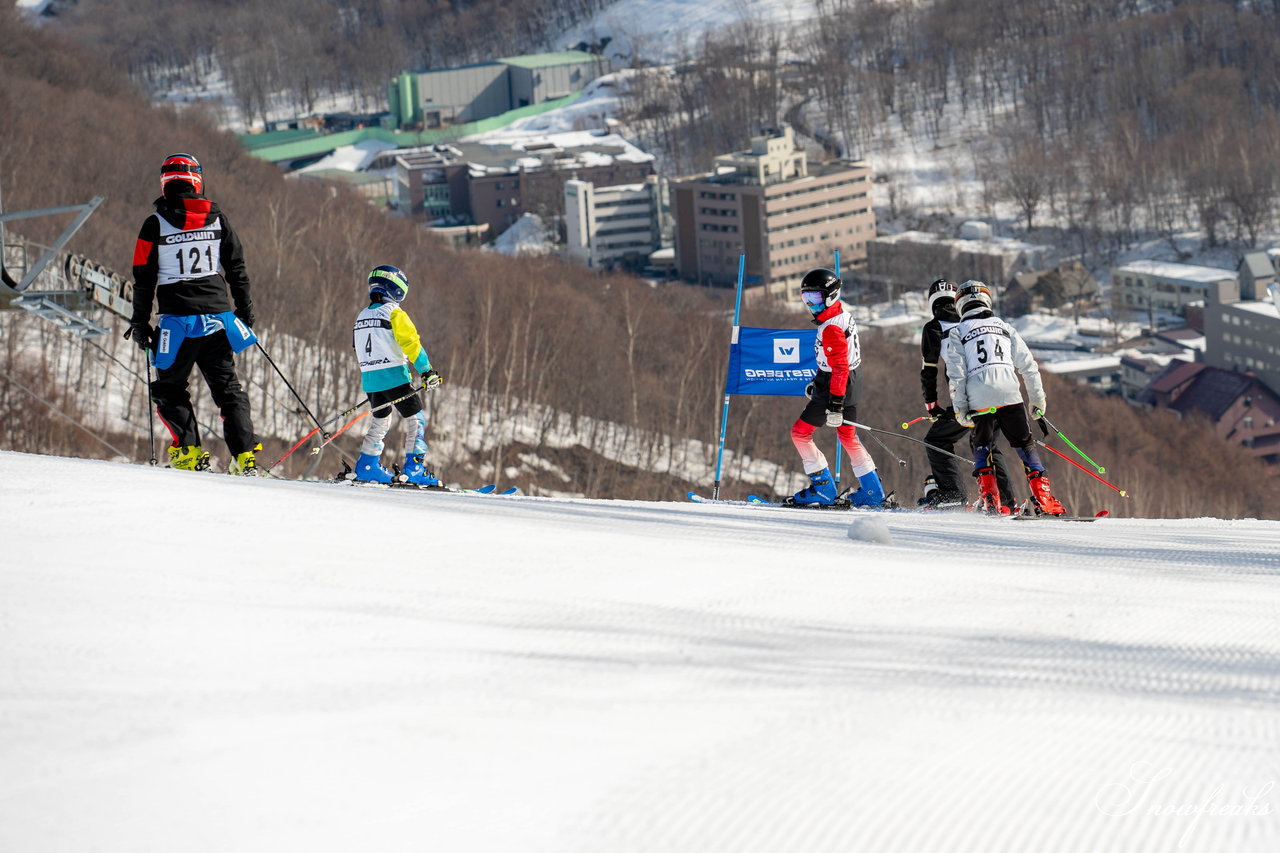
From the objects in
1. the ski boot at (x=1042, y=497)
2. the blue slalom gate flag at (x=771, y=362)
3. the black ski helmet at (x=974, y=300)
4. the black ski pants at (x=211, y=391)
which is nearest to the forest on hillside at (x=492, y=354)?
the blue slalom gate flag at (x=771, y=362)

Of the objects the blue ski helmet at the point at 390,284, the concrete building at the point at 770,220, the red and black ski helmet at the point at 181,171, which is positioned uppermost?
the concrete building at the point at 770,220

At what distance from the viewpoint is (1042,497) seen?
736 cm

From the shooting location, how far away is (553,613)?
10.8 feet

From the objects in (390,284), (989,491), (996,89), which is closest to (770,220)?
(996,89)

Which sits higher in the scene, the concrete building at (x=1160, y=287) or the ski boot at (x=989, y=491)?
the concrete building at (x=1160, y=287)

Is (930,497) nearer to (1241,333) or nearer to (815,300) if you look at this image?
(815,300)

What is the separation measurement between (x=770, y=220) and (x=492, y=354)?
33378 mm

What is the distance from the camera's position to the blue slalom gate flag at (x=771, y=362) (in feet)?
32.7

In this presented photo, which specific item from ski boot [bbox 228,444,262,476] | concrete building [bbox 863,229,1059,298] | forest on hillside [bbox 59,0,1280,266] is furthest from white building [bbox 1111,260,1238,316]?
ski boot [bbox 228,444,262,476]

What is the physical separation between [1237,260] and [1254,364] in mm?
16821

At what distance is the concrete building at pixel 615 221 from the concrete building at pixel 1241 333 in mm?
28339

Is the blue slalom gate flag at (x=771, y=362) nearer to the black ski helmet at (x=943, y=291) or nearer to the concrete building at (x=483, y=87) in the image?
the black ski helmet at (x=943, y=291)

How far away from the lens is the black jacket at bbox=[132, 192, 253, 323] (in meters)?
6.50

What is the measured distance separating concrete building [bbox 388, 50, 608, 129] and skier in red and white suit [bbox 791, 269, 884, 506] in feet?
311
